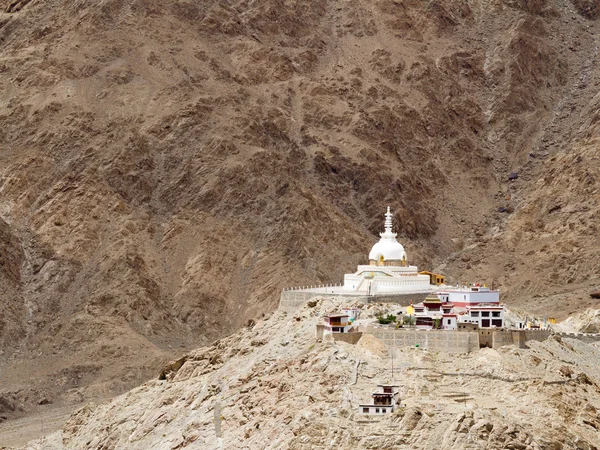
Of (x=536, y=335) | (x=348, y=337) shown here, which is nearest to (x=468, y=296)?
(x=536, y=335)

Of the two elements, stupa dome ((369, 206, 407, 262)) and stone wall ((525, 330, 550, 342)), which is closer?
stone wall ((525, 330, 550, 342))

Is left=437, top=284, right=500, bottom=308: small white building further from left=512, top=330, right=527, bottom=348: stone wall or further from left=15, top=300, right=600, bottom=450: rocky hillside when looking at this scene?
left=512, top=330, right=527, bottom=348: stone wall

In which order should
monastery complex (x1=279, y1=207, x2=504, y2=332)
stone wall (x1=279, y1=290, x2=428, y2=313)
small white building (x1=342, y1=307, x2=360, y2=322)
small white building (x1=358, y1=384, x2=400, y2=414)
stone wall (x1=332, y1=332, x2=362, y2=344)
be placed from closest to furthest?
small white building (x1=358, y1=384, x2=400, y2=414)
stone wall (x1=332, y1=332, x2=362, y2=344)
monastery complex (x1=279, y1=207, x2=504, y2=332)
small white building (x1=342, y1=307, x2=360, y2=322)
stone wall (x1=279, y1=290, x2=428, y2=313)

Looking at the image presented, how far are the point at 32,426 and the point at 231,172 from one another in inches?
1526

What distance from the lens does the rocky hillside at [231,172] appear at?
160125 millimetres

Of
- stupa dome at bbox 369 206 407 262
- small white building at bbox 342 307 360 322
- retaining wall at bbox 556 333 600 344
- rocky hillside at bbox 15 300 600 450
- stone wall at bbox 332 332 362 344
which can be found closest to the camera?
rocky hillside at bbox 15 300 600 450

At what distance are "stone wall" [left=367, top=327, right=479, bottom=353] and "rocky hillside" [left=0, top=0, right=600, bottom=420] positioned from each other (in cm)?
5830

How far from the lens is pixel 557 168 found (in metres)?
179

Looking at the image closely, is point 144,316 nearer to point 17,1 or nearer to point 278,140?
point 278,140

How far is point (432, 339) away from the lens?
93.7m

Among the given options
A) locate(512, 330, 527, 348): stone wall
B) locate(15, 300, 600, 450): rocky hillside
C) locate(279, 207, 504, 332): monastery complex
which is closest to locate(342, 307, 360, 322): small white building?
locate(15, 300, 600, 450): rocky hillside

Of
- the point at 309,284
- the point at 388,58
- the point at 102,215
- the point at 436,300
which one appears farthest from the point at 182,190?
the point at 436,300

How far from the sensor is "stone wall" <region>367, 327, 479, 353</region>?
93.2m

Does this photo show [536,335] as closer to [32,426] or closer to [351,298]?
[351,298]
